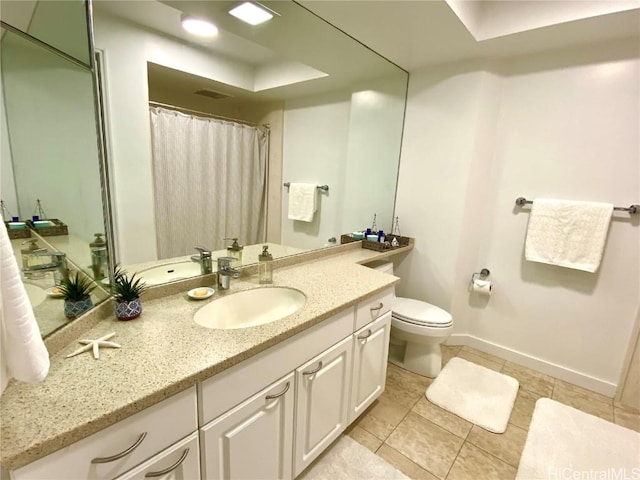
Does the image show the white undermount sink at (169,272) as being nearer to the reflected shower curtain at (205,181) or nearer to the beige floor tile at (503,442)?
the reflected shower curtain at (205,181)

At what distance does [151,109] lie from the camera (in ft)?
4.25

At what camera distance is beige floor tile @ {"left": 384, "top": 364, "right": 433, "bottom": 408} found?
76.6 inches

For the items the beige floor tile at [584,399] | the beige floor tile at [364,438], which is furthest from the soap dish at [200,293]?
the beige floor tile at [584,399]

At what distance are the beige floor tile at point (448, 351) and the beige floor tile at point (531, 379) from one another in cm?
→ 34

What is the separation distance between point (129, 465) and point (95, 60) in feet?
4.07

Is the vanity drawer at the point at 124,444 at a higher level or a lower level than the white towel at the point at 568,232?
lower

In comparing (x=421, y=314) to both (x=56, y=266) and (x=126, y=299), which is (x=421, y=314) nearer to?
(x=126, y=299)

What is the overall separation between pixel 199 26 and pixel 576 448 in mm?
2799

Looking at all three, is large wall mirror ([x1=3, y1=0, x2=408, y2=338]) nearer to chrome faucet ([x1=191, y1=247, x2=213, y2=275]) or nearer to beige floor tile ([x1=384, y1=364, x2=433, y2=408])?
chrome faucet ([x1=191, y1=247, x2=213, y2=275])

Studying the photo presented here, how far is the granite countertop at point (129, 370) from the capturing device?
0.62 m

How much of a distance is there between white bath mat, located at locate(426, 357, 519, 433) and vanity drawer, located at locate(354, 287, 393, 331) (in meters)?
0.78

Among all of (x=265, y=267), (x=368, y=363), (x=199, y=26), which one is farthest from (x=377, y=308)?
(x=199, y=26)

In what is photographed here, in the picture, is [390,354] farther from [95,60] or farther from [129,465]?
[95,60]

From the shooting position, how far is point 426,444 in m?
1.62
